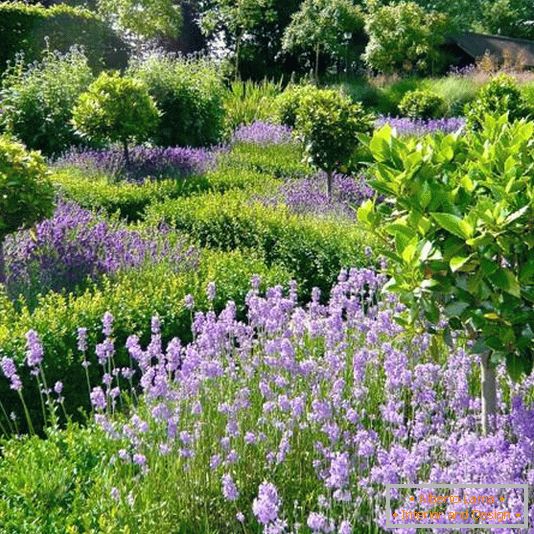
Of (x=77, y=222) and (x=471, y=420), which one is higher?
(x=471, y=420)

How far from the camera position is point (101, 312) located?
5.01 meters

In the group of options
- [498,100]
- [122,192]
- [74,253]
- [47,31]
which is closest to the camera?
[74,253]

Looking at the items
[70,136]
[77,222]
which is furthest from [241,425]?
[70,136]

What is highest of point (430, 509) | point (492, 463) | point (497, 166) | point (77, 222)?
point (497, 166)

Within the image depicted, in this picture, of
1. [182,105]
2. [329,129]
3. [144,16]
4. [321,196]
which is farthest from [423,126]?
[144,16]

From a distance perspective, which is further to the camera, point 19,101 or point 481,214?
point 19,101

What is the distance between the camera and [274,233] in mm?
7184

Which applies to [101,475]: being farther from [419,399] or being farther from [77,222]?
[77,222]

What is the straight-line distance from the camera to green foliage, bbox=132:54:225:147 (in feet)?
43.2

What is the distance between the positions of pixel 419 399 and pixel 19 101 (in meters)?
10.6

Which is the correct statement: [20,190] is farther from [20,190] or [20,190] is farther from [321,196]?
[321,196]

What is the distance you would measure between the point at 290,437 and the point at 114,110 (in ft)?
26.0

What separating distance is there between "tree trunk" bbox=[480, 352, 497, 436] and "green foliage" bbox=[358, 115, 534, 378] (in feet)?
0.47

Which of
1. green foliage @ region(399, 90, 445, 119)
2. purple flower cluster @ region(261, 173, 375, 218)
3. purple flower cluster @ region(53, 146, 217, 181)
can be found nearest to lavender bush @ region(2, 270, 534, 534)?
purple flower cluster @ region(261, 173, 375, 218)
